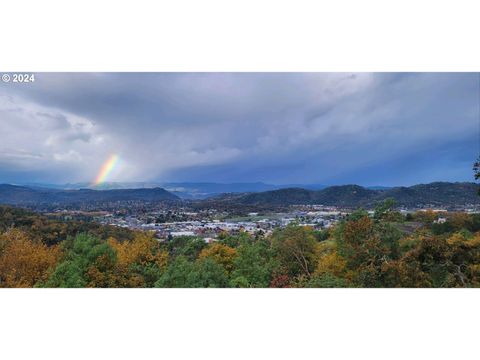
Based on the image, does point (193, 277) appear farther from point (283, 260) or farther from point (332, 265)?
point (332, 265)

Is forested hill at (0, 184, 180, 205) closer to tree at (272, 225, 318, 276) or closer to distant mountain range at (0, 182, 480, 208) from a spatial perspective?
distant mountain range at (0, 182, 480, 208)

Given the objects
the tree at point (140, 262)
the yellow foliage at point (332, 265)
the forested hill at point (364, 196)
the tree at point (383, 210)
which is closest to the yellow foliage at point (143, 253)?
the tree at point (140, 262)

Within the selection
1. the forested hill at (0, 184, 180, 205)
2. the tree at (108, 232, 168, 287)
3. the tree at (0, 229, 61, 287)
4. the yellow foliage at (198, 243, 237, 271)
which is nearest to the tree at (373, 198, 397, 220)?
the yellow foliage at (198, 243, 237, 271)

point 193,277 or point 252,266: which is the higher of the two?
point 193,277

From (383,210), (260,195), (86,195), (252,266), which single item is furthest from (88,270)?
(383,210)

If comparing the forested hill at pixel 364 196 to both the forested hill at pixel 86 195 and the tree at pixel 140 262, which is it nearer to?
the forested hill at pixel 86 195
